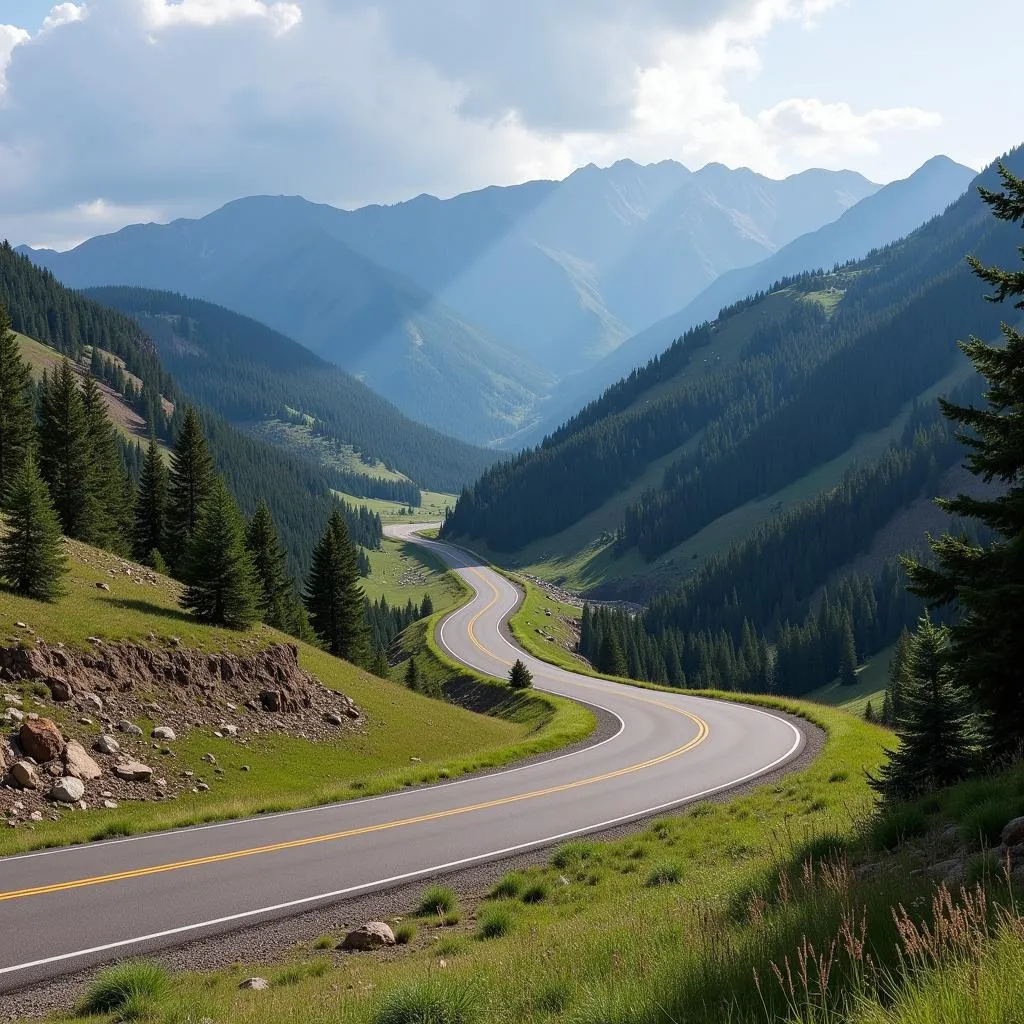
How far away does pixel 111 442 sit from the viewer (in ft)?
234

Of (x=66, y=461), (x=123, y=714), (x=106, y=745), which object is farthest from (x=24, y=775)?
(x=66, y=461)

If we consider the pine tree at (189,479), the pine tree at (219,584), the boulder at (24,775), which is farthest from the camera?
the pine tree at (189,479)

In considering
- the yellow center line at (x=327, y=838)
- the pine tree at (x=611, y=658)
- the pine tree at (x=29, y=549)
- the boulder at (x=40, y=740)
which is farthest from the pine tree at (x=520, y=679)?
the boulder at (x=40, y=740)

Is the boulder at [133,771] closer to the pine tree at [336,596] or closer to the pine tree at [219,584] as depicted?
the pine tree at [219,584]

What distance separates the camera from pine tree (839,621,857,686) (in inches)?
5044

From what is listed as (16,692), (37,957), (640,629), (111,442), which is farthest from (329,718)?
(640,629)

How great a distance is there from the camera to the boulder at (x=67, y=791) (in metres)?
23.3

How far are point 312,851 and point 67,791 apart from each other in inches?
366

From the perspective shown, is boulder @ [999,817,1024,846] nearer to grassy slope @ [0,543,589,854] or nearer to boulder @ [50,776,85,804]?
grassy slope @ [0,543,589,854]

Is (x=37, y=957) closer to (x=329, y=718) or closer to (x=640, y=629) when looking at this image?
(x=329, y=718)

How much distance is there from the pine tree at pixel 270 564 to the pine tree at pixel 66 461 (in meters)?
11.6

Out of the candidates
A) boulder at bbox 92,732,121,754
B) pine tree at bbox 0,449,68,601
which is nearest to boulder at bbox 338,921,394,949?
boulder at bbox 92,732,121,754

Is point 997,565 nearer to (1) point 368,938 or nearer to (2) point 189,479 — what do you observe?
(1) point 368,938

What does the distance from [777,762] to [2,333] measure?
56.7 metres
